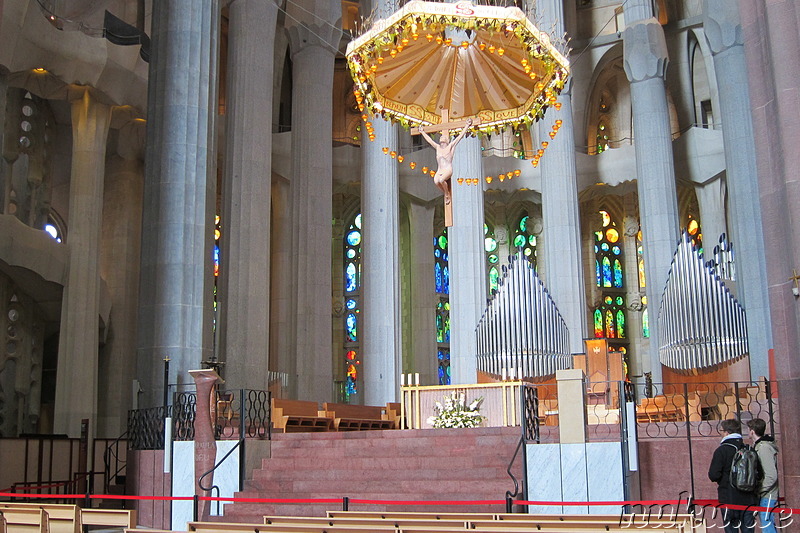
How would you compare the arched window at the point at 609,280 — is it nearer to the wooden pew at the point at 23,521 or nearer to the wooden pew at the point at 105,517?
the wooden pew at the point at 105,517

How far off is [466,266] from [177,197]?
758cm

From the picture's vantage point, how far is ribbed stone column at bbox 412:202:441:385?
2839 centimetres

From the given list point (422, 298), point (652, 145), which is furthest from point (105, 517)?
point (422, 298)

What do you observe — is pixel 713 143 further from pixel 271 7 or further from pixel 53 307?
pixel 53 307

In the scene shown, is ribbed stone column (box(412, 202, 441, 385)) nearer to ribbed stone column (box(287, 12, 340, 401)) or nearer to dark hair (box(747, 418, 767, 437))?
ribbed stone column (box(287, 12, 340, 401))

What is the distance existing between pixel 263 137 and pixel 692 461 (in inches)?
559

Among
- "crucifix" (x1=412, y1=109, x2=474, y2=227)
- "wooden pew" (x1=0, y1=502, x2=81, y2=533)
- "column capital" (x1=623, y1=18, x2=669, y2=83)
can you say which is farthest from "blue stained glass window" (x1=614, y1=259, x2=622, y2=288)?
"wooden pew" (x1=0, y1=502, x2=81, y2=533)

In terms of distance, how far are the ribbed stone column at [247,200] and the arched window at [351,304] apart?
25.8ft

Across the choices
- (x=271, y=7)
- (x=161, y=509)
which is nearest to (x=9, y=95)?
(x=271, y=7)

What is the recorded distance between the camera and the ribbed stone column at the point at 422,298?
28.4m

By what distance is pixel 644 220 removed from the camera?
936 inches

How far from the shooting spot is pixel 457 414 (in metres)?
14.2

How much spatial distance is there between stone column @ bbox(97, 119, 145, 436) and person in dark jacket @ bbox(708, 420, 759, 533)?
18.2 meters

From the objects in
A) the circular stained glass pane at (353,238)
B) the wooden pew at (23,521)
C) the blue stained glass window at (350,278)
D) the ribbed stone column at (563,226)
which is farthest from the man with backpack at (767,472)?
the circular stained glass pane at (353,238)
